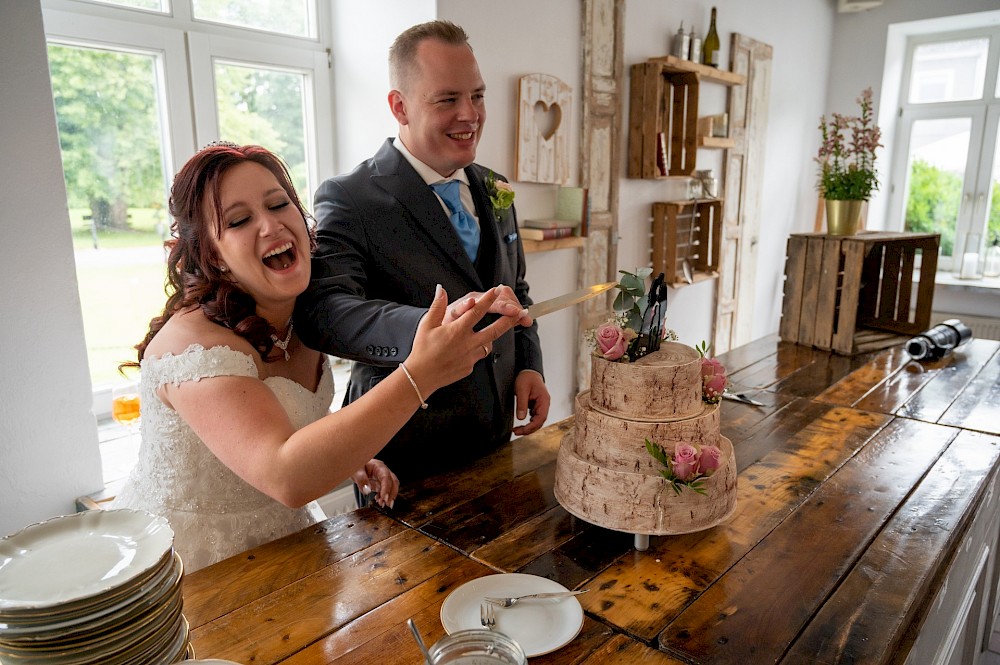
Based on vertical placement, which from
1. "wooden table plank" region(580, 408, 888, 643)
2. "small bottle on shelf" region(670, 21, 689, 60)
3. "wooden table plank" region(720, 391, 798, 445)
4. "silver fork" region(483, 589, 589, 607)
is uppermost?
"small bottle on shelf" region(670, 21, 689, 60)

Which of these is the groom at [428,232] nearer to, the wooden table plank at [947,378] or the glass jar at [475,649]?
the glass jar at [475,649]

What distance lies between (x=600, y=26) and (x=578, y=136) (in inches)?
21.3

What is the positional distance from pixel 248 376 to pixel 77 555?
1.59 ft

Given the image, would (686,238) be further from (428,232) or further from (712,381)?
(712,381)

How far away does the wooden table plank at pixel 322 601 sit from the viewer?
963mm

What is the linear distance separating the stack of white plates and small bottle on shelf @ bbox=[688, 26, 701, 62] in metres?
3.90

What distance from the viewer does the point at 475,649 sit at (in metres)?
0.83

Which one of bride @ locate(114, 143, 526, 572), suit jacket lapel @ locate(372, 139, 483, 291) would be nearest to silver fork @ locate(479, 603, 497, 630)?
bride @ locate(114, 143, 526, 572)

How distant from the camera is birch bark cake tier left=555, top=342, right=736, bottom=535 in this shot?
3.97 feet

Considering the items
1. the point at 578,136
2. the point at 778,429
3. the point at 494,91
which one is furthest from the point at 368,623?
the point at 578,136

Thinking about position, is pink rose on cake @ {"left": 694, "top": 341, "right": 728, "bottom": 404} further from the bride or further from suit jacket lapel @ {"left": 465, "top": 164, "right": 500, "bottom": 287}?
suit jacket lapel @ {"left": 465, "top": 164, "right": 500, "bottom": 287}

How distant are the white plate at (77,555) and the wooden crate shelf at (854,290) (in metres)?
2.67

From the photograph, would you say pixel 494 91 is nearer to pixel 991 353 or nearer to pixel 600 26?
pixel 600 26

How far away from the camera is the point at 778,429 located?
1.89 m
